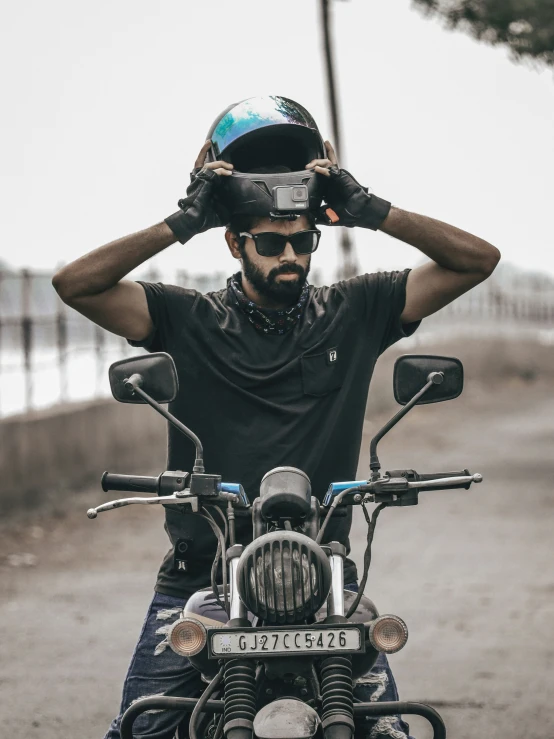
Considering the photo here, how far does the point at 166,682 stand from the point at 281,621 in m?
0.86

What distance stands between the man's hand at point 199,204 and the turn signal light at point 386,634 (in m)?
1.33

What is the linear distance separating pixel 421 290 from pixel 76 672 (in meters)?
3.62

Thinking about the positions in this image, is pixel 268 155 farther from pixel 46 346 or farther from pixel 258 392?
pixel 46 346

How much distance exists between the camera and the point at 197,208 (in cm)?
386

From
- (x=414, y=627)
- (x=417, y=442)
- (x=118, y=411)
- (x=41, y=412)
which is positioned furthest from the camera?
(x=417, y=442)

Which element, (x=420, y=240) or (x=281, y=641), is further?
(x=420, y=240)

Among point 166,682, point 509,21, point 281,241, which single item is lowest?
point 166,682

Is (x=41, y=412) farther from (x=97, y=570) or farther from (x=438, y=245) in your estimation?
(x=438, y=245)

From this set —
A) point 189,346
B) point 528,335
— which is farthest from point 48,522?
point 528,335

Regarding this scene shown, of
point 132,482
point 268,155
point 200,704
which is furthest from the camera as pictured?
point 268,155

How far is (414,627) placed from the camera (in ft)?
26.2

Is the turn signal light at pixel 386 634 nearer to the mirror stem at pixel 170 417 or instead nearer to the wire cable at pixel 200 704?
the wire cable at pixel 200 704

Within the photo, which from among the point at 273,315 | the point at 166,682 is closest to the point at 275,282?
the point at 273,315

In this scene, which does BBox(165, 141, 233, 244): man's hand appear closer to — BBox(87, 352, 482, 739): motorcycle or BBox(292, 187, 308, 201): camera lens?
BBox(292, 187, 308, 201): camera lens
